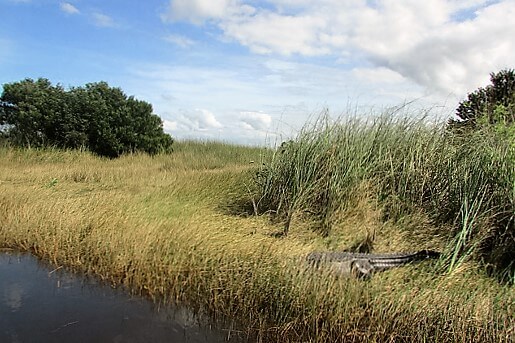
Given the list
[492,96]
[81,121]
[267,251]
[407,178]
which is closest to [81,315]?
[267,251]

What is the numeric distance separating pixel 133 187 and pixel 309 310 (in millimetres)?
5330

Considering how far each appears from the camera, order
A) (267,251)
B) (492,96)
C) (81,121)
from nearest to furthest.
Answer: (267,251) → (492,96) → (81,121)

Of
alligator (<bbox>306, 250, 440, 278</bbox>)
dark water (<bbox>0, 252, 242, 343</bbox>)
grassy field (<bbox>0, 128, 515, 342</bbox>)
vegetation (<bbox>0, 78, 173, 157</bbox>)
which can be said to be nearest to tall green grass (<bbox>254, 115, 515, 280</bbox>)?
→ grassy field (<bbox>0, 128, 515, 342</bbox>)

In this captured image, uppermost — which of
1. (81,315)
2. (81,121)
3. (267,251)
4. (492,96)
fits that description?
(492,96)

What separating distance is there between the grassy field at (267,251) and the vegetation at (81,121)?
6.22 metres

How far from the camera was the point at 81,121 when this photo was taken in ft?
45.9

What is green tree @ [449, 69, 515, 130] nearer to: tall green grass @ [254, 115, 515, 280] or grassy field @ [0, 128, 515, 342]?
tall green grass @ [254, 115, 515, 280]

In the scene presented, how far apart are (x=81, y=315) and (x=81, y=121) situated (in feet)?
37.5

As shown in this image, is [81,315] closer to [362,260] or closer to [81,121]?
[362,260]

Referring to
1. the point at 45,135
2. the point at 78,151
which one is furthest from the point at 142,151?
the point at 45,135

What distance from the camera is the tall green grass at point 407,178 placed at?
4395 mm

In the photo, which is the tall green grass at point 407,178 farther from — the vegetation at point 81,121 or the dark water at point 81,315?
the vegetation at point 81,121

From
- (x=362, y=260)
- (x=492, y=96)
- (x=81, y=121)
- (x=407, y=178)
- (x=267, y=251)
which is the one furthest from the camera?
(x=81, y=121)

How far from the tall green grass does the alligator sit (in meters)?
0.32
